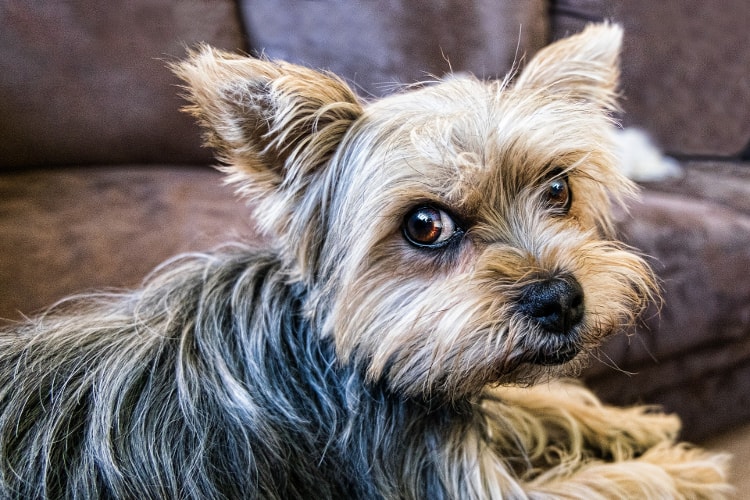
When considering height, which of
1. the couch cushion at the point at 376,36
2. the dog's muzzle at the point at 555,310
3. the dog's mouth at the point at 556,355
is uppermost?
the couch cushion at the point at 376,36

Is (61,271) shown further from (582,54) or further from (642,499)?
(642,499)

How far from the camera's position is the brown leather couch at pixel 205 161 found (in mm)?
1438

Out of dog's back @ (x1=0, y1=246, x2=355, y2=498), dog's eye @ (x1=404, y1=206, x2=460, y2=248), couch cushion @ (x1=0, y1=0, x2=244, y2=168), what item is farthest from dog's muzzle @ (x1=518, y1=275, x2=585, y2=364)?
couch cushion @ (x1=0, y1=0, x2=244, y2=168)

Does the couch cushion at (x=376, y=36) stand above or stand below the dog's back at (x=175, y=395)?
above

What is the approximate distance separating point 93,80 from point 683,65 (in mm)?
2027

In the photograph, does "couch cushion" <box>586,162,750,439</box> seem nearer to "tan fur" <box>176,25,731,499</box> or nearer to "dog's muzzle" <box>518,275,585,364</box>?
"tan fur" <box>176,25,731,499</box>

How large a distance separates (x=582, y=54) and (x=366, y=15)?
86 cm

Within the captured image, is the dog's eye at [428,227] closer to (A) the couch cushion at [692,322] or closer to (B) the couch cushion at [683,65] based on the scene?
(A) the couch cushion at [692,322]

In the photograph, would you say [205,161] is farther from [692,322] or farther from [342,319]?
[692,322]

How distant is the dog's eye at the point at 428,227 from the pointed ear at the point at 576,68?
39 cm

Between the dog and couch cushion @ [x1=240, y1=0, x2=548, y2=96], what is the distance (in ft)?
2.51

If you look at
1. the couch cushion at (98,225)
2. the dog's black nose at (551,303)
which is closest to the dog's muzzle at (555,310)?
the dog's black nose at (551,303)

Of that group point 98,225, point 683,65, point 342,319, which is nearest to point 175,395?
point 342,319

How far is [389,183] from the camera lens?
1.02 meters
